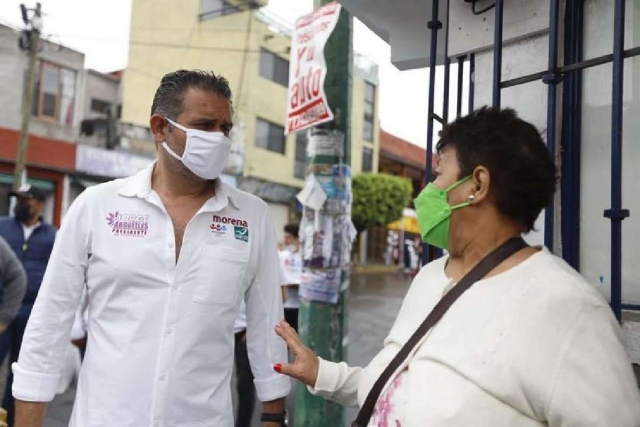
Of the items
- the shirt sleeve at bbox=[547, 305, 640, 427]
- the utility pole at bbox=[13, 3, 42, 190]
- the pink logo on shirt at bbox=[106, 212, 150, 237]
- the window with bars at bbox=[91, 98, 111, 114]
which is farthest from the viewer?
the window with bars at bbox=[91, 98, 111, 114]

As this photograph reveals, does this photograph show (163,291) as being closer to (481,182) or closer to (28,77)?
(481,182)

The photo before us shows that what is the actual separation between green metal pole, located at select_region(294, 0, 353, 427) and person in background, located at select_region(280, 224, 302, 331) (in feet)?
4.96

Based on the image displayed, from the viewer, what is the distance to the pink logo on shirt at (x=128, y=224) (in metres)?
1.95

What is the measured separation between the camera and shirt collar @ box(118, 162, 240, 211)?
2014 millimetres

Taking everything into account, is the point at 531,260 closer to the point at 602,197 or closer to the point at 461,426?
the point at 461,426

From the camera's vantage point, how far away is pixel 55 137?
17.3m

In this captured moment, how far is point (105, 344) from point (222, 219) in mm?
565

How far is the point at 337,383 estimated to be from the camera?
1.80 meters

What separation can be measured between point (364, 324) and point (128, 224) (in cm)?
928

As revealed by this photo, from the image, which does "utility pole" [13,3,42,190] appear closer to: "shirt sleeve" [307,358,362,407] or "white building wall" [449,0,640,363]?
"white building wall" [449,0,640,363]

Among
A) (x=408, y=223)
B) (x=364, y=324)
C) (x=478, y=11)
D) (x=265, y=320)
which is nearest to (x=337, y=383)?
(x=265, y=320)

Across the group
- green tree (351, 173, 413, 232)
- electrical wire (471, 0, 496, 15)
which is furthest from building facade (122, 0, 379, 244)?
electrical wire (471, 0, 496, 15)

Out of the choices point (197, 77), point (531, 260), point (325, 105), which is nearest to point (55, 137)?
point (325, 105)

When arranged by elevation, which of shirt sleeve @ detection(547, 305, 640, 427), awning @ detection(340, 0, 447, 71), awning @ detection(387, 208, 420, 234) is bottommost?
shirt sleeve @ detection(547, 305, 640, 427)
